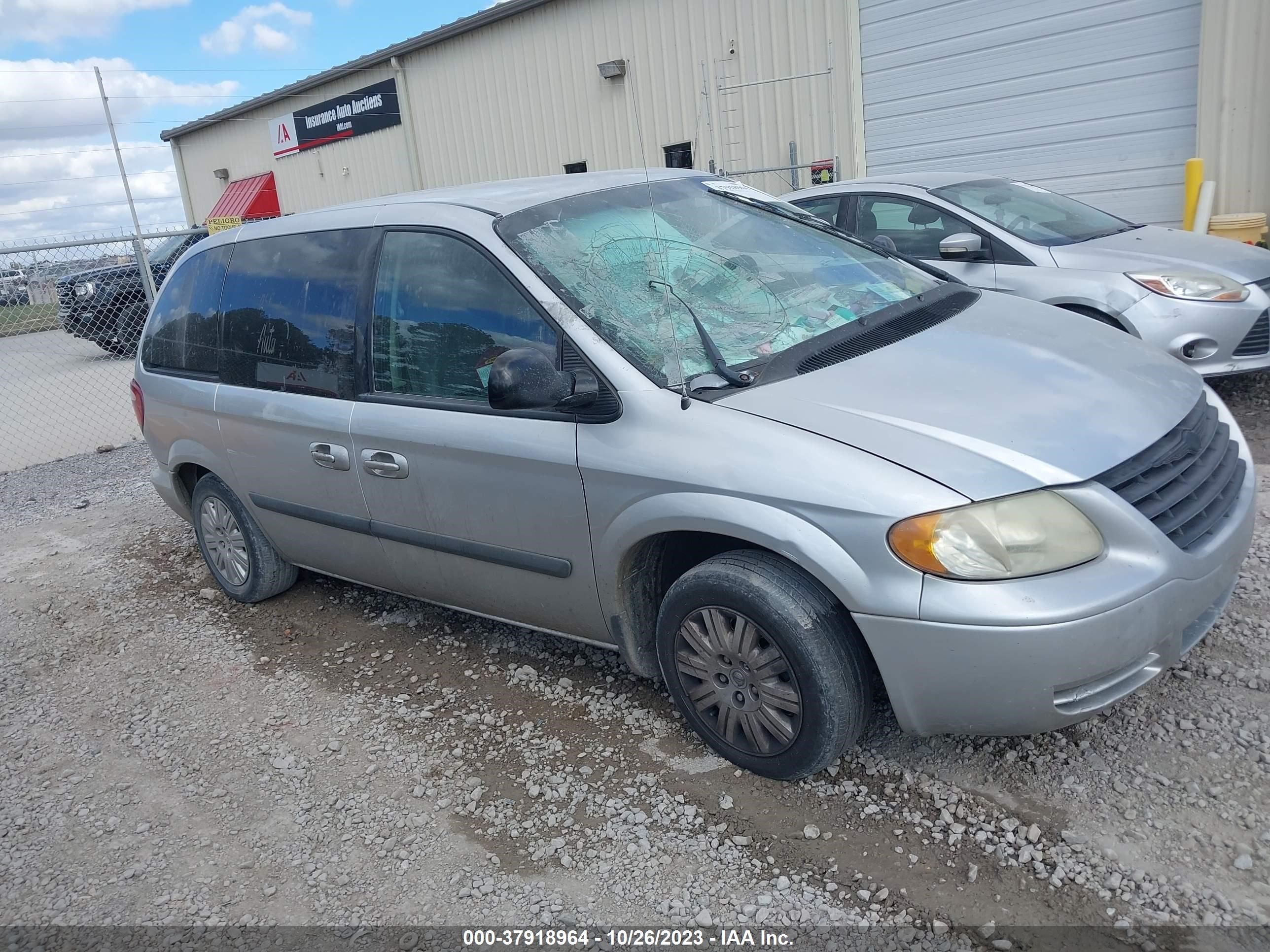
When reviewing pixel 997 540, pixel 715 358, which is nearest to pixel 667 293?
pixel 715 358

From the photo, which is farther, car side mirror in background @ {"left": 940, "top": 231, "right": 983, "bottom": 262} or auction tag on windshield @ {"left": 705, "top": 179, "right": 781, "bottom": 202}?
car side mirror in background @ {"left": 940, "top": 231, "right": 983, "bottom": 262}

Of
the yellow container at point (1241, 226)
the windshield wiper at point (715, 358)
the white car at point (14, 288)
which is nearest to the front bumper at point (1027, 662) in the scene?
the windshield wiper at point (715, 358)

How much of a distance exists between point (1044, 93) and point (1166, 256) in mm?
4953

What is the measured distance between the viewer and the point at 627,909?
2.53 metres

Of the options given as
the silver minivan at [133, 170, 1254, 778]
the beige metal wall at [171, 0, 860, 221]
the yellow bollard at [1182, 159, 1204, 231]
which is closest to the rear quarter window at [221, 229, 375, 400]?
the silver minivan at [133, 170, 1254, 778]

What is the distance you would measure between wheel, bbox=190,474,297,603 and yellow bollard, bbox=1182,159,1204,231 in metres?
8.28

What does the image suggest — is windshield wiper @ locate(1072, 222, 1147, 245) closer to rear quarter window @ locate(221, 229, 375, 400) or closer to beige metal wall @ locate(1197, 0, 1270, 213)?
beige metal wall @ locate(1197, 0, 1270, 213)

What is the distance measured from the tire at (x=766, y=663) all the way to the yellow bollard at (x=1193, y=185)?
798cm

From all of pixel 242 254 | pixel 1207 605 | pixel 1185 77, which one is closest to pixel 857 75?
pixel 1185 77

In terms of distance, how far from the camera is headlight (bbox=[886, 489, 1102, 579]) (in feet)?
7.80

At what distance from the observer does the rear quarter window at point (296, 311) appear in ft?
12.2

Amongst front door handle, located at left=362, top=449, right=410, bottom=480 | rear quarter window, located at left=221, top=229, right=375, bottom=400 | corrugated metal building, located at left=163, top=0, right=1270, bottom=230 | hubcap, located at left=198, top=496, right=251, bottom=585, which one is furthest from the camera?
corrugated metal building, located at left=163, top=0, right=1270, bottom=230

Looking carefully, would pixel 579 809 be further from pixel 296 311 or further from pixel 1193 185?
pixel 1193 185

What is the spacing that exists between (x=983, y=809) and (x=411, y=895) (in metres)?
1.60
